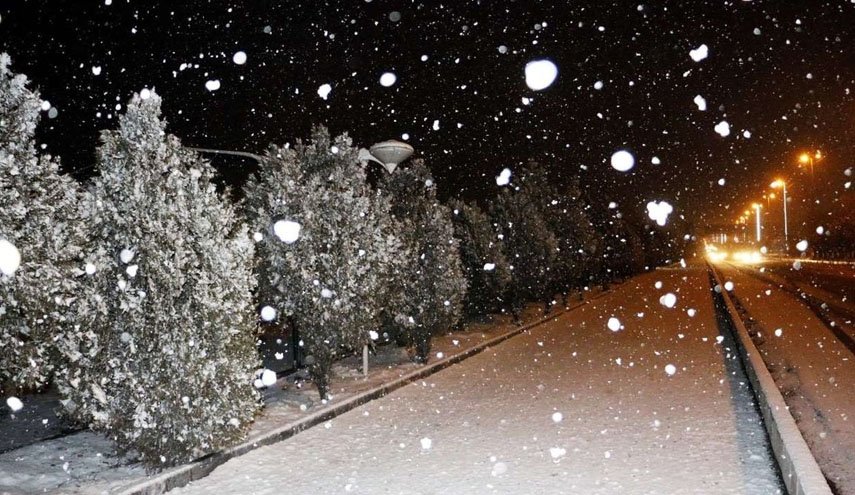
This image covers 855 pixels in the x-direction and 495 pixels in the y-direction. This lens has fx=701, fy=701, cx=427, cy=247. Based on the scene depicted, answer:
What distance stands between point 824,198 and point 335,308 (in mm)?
144647

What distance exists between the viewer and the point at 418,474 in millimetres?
6855

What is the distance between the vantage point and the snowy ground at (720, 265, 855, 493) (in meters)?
7.48

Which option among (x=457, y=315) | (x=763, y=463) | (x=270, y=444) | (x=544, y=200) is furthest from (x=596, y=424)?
(x=544, y=200)

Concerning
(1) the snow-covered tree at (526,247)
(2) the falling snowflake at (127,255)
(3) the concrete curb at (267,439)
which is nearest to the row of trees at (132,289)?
→ (2) the falling snowflake at (127,255)

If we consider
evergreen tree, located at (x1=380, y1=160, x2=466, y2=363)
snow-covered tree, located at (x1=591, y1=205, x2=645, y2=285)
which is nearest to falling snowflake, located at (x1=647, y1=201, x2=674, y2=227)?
snow-covered tree, located at (x1=591, y1=205, x2=645, y2=285)

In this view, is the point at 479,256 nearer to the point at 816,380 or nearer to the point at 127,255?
the point at 816,380

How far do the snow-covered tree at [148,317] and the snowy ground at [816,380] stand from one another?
6.18 metres

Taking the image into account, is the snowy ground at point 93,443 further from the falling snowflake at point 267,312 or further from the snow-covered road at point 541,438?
the falling snowflake at point 267,312

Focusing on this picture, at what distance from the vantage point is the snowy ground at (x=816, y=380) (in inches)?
294

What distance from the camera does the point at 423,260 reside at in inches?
587

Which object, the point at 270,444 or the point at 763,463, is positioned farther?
the point at 270,444

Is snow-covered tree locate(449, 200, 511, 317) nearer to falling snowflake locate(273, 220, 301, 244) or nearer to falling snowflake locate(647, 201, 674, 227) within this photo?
falling snowflake locate(273, 220, 301, 244)

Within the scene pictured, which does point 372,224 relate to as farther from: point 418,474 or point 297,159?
point 418,474

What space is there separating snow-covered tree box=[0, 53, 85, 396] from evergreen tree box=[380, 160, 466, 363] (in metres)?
7.97
